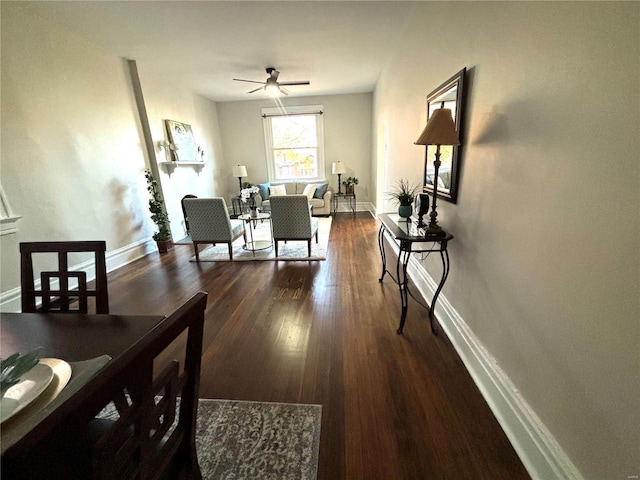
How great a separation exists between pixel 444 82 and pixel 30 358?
2512mm

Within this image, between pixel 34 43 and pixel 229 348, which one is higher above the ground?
pixel 34 43

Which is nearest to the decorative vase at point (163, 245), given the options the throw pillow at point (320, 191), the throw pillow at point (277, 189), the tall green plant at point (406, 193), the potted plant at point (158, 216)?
the potted plant at point (158, 216)

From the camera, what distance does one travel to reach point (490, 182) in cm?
140

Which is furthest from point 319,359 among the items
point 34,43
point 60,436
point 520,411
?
point 34,43

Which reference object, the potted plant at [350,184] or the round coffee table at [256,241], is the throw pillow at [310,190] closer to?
the potted plant at [350,184]

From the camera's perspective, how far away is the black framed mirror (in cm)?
167

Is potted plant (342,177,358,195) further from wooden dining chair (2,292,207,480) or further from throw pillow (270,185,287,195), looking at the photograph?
wooden dining chair (2,292,207,480)

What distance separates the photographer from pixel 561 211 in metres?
0.95

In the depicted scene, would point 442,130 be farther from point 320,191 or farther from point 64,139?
point 320,191

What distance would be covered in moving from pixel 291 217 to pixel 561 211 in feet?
9.13

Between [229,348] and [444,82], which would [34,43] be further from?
[444,82]

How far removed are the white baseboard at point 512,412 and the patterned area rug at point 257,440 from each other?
876 mm

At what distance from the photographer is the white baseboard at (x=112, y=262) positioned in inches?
93.6

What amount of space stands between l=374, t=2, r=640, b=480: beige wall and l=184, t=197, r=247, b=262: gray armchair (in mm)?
2824
